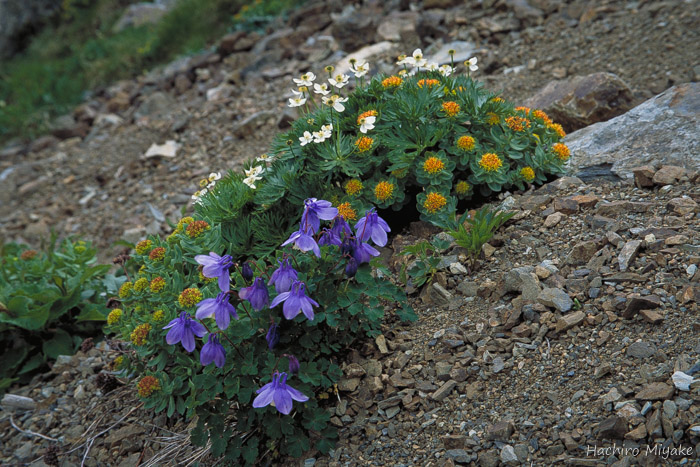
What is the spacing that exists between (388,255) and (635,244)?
1.16 meters

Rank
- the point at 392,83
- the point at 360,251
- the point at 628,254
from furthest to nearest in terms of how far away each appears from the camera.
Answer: the point at 392,83, the point at 628,254, the point at 360,251

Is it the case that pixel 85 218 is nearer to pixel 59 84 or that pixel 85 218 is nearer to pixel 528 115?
pixel 59 84

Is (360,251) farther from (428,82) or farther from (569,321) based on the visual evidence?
(428,82)

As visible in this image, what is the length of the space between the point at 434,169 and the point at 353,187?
1.34 feet

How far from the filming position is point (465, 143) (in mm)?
2961

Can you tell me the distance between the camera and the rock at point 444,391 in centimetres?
235

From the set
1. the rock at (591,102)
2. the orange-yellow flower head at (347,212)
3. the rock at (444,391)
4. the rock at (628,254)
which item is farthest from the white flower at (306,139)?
the rock at (591,102)

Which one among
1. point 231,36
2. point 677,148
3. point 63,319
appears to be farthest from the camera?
point 231,36

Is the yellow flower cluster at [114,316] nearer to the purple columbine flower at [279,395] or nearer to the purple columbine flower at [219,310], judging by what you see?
the purple columbine flower at [219,310]

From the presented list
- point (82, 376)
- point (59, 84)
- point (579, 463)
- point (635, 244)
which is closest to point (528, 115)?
point (635, 244)

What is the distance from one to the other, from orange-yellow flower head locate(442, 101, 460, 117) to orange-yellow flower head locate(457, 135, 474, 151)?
14 cm

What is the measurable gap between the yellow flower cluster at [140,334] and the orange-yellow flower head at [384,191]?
1.24m

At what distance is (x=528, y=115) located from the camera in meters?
3.30

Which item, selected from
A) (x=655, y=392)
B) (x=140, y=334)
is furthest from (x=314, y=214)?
(x=655, y=392)
